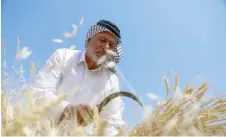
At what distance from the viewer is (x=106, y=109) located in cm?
179

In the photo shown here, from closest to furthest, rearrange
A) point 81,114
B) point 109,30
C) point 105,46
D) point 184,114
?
point 184,114
point 81,114
point 105,46
point 109,30

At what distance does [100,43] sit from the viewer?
1990mm

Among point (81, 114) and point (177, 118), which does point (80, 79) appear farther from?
point (177, 118)

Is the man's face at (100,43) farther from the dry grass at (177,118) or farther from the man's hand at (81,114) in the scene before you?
the dry grass at (177,118)

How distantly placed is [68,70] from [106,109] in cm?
36

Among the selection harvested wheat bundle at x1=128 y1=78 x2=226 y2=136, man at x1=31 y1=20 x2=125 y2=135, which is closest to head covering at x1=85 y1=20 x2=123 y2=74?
man at x1=31 y1=20 x2=125 y2=135

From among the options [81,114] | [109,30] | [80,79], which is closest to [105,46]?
[109,30]

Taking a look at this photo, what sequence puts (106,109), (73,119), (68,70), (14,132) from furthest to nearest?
(68,70), (106,109), (73,119), (14,132)

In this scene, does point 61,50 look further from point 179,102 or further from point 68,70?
point 179,102

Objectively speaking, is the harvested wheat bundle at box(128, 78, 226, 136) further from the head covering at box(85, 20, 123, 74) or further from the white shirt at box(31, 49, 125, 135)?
the head covering at box(85, 20, 123, 74)

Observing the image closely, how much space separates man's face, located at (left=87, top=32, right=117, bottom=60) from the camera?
1966 mm

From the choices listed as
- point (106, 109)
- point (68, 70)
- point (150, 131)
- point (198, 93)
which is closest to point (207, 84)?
point (198, 93)

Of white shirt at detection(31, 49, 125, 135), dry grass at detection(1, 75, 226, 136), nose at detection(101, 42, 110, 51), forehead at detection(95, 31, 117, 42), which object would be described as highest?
forehead at detection(95, 31, 117, 42)

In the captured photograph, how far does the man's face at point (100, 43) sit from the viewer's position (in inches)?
77.4
